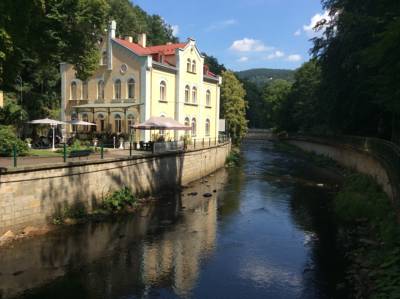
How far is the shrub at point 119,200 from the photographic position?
23469 millimetres

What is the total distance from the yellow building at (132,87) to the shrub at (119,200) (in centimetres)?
1313

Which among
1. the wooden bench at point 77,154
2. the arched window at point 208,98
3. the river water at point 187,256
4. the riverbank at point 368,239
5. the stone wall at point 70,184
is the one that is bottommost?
the river water at point 187,256

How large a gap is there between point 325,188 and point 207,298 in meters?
22.5

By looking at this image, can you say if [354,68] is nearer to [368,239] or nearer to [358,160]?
[358,160]

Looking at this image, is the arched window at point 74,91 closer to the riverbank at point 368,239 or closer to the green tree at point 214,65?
the riverbank at point 368,239

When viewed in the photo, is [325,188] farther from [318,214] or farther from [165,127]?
[165,127]

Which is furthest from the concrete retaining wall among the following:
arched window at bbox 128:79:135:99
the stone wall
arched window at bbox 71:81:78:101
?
arched window at bbox 71:81:78:101

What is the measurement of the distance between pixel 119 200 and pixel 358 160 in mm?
21321

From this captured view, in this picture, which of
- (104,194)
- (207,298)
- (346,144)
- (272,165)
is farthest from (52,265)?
(272,165)

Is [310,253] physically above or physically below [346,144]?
below

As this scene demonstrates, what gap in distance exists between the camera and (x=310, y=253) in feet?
58.3

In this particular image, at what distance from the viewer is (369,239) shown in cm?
1841

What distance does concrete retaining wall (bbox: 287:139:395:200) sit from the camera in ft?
81.7

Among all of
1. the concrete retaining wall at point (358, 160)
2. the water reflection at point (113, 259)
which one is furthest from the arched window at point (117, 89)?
the concrete retaining wall at point (358, 160)
